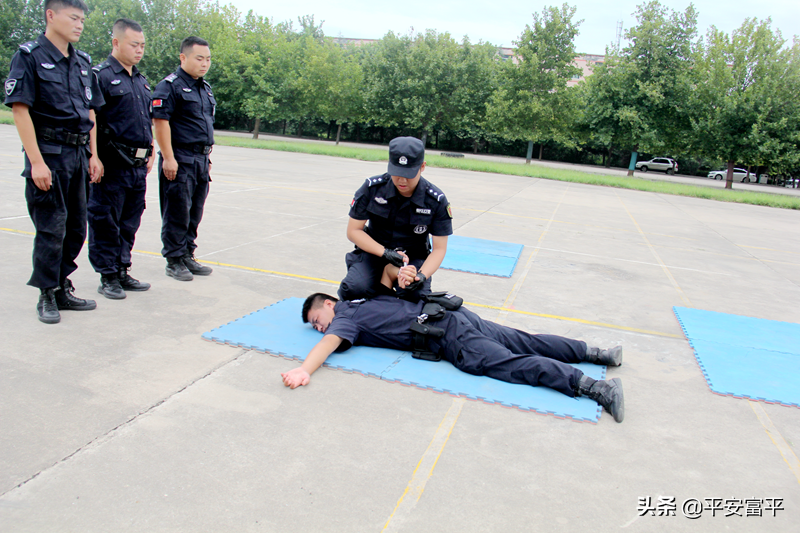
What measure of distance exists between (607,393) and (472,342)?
870 mm

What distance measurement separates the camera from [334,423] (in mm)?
2723

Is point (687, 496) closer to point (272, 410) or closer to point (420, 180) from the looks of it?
point (272, 410)

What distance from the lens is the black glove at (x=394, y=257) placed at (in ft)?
13.1

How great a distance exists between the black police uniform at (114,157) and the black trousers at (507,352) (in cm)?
295

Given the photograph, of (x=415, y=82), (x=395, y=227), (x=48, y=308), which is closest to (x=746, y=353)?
(x=395, y=227)

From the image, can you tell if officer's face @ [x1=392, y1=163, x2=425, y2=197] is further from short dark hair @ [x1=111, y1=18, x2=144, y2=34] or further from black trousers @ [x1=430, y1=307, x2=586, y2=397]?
short dark hair @ [x1=111, y1=18, x2=144, y2=34]

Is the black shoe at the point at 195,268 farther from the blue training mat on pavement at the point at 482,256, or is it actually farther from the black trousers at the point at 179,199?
the blue training mat on pavement at the point at 482,256

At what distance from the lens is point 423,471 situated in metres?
2.38

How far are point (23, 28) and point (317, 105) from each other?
27.9m

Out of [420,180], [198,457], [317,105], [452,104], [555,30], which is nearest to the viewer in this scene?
[198,457]

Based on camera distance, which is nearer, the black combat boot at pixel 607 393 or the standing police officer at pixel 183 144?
the black combat boot at pixel 607 393

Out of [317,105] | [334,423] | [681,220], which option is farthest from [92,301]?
[317,105]

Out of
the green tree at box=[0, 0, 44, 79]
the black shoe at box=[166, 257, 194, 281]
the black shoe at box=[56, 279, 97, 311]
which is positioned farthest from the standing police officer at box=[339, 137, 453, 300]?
the green tree at box=[0, 0, 44, 79]

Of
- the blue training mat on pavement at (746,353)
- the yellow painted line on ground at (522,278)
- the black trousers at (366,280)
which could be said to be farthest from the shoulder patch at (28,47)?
the blue training mat on pavement at (746,353)
